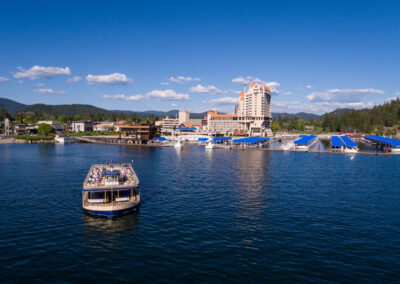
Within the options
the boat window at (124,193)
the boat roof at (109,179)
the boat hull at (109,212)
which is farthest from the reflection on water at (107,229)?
the boat roof at (109,179)

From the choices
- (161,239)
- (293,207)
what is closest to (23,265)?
(161,239)

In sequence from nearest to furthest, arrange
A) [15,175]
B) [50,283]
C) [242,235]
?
[50,283] → [242,235] → [15,175]

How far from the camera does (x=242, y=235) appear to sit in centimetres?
3659

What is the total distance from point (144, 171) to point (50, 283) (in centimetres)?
5995

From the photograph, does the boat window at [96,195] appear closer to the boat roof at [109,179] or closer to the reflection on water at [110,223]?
the boat roof at [109,179]

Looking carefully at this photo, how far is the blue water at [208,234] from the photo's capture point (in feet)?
91.2

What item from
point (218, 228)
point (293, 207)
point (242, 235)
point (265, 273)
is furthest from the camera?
point (293, 207)

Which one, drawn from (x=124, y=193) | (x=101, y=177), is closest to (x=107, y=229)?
(x=124, y=193)

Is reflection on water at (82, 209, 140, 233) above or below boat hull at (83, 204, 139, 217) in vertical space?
below

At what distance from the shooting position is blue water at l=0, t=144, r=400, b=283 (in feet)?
91.2

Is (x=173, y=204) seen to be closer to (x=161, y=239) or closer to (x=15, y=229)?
(x=161, y=239)

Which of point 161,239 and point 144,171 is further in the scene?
point 144,171

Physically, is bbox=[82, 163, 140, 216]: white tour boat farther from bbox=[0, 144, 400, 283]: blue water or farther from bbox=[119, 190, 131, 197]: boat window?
bbox=[0, 144, 400, 283]: blue water

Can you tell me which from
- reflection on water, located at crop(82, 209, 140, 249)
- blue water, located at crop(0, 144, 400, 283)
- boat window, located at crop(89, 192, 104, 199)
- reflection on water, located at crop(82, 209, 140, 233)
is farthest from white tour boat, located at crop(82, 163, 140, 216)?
blue water, located at crop(0, 144, 400, 283)
